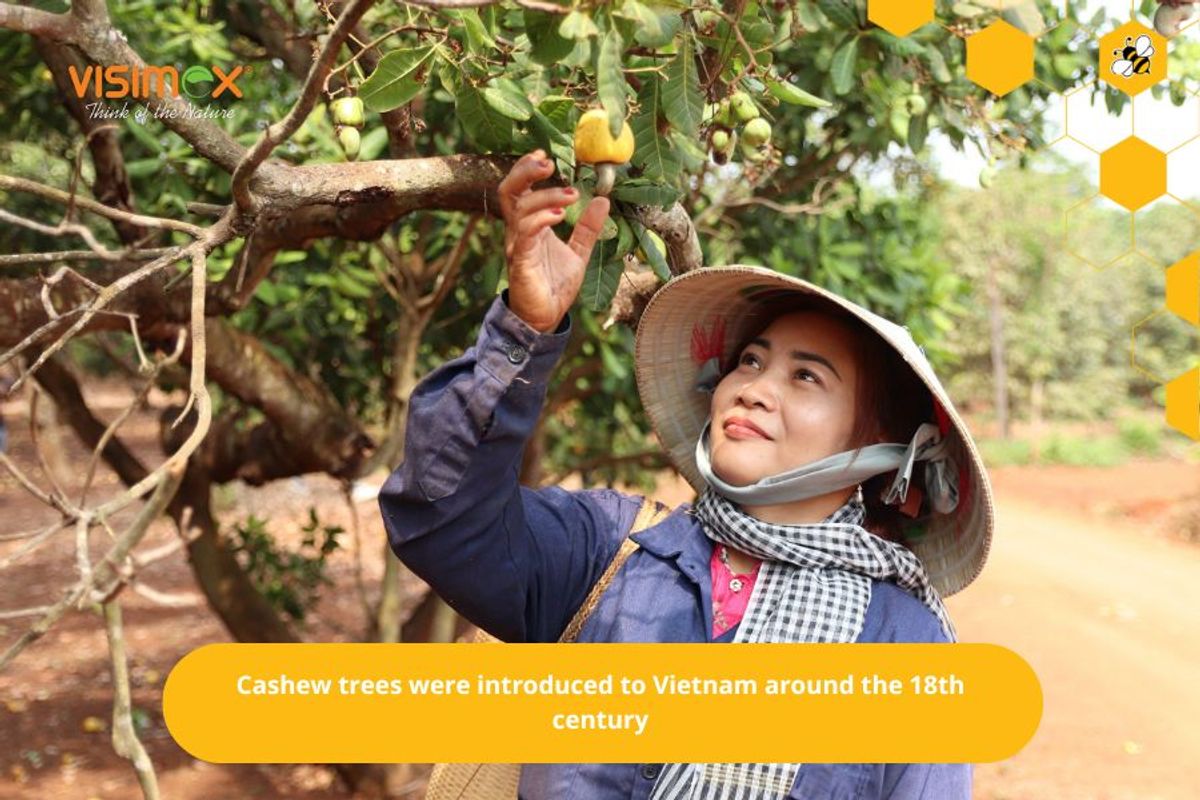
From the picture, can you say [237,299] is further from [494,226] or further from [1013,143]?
[1013,143]

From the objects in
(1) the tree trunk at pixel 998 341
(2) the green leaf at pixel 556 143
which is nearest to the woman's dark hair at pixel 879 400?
(2) the green leaf at pixel 556 143

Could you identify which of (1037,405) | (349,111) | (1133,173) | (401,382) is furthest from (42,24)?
(1037,405)

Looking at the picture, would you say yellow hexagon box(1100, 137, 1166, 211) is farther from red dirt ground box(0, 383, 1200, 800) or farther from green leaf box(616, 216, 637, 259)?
red dirt ground box(0, 383, 1200, 800)

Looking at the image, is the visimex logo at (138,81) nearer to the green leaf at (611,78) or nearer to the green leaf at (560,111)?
the green leaf at (560,111)

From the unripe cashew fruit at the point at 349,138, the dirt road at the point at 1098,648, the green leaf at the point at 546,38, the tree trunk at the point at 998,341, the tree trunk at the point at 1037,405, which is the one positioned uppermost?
the green leaf at the point at 546,38

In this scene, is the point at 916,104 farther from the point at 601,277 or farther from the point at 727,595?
the point at 727,595

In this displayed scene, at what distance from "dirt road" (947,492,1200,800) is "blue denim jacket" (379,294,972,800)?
142 inches

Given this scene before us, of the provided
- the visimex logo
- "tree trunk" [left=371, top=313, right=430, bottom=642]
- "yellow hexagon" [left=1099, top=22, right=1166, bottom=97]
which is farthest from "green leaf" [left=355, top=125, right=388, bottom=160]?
"yellow hexagon" [left=1099, top=22, right=1166, bottom=97]

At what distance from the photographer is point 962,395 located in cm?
1727

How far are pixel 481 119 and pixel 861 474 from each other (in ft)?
2.34

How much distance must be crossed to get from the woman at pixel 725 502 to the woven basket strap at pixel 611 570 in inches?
0.6

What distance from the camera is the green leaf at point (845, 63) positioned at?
2096 mm

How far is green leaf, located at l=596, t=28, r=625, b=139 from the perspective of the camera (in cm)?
108

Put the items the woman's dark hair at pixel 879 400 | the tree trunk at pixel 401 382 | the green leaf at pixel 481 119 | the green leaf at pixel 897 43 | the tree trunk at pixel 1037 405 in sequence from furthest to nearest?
the tree trunk at pixel 1037 405, the tree trunk at pixel 401 382, the green leaf at pixel 897 43, the woman's dark hair at pixel 879 400, the green leaf at pixel 481 119
